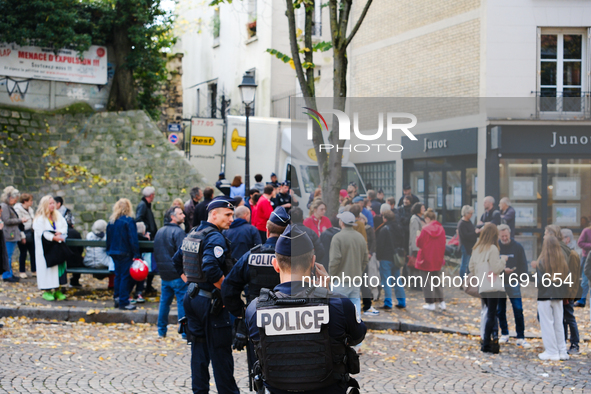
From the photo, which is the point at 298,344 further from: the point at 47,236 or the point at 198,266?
the point at 47,236

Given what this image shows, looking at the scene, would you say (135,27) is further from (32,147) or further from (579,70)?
(579,70)

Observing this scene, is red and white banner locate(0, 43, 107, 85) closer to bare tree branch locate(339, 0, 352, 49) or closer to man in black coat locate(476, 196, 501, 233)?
bare tree branch locate(339, 0, 352, 49)

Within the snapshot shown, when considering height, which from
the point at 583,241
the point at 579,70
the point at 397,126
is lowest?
the point at 583,241

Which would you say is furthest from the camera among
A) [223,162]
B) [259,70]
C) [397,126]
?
[259,70]

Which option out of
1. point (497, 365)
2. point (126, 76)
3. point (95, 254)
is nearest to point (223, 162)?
point (126, 76)

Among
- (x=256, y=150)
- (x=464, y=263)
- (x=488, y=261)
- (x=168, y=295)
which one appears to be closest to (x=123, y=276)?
(x=168, y=295)

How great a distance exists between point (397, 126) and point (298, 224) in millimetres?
1159

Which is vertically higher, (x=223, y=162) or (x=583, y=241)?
(x=223, y=162)

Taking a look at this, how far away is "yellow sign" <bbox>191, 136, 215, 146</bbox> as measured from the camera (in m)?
19.9

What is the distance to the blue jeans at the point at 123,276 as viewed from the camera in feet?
30.8

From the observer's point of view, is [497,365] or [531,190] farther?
[497,365]

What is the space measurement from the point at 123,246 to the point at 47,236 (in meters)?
1.34

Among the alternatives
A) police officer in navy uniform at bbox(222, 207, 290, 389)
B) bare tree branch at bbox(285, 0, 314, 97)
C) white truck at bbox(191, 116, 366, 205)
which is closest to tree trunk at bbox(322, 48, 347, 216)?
police officer in navy uniform at bbox(222, 207, 290, 389)

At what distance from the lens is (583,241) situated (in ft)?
18.0
